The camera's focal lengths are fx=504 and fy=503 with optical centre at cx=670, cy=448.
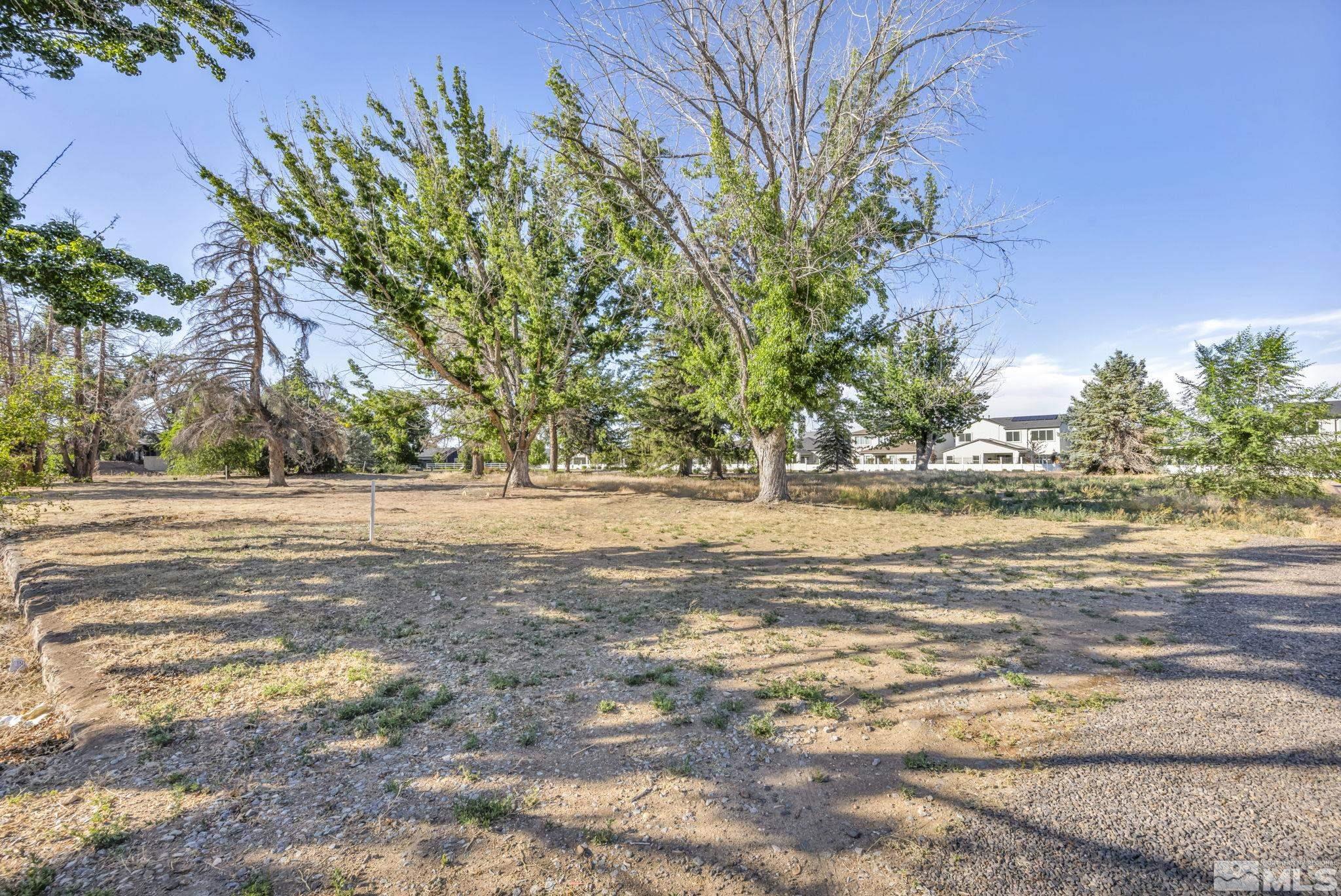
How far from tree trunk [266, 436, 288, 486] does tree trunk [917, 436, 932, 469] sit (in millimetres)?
40956

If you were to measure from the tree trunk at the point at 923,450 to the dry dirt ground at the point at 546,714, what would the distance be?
1374 inches

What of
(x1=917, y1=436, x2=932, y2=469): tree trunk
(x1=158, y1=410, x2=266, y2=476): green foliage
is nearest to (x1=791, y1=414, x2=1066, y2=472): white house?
(x1=917, y1=436, x2=932, y2=469): tree trunk

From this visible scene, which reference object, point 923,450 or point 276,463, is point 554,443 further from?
point 923,450

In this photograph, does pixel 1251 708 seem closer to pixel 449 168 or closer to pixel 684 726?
pixel 684 726

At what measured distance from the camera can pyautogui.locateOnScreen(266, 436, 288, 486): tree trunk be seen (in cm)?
2114

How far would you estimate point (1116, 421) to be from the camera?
1339 inches

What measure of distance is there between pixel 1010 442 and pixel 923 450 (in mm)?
26917

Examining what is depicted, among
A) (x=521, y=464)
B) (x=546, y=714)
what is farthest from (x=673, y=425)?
(x=546, y=714)

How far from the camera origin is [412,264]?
15305 millimetres

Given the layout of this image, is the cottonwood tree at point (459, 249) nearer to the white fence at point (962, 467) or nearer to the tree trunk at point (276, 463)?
the tree trunk at point (276, 463)

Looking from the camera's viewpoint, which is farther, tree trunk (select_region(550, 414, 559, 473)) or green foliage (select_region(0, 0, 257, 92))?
tree trunk (select_region(550, 414, 559, 473))

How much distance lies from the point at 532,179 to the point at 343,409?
980cm

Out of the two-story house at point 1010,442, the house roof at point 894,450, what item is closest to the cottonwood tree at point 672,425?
the two-story house at point 1010,442

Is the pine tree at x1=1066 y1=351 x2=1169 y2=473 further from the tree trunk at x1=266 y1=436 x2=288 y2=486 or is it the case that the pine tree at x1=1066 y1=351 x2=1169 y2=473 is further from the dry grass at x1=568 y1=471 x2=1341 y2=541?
the tree trunk at x1=266 y1=436 x2=288 y2=486
